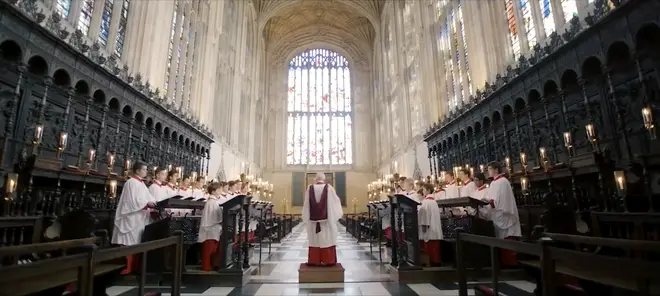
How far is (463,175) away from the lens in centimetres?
754

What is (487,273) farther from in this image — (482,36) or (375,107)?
(375,107)

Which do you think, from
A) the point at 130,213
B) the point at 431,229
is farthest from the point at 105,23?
the point at 431,229

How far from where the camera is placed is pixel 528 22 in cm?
971

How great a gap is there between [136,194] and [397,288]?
13.5ft

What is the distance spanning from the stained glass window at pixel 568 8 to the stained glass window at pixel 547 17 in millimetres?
398

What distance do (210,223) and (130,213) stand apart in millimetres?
1174

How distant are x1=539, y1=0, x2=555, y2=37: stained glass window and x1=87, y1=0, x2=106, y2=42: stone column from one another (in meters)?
12.4

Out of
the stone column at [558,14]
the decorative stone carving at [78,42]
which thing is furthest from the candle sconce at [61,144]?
the stone column at [558,14]

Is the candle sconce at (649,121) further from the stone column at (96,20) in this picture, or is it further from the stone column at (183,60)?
the stone column at (183,60)

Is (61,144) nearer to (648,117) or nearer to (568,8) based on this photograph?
(648,117)

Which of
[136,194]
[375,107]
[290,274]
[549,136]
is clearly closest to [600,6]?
[549,136]

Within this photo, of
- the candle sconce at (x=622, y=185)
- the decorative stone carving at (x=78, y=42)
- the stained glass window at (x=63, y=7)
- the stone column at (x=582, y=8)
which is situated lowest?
the candle sconce at (x=622, y=185)

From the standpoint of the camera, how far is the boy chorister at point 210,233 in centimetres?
550

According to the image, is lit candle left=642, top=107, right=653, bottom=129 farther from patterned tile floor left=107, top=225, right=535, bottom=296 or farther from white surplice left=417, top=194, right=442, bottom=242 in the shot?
white surplice left=417, top=194, right=442, bottom=242
